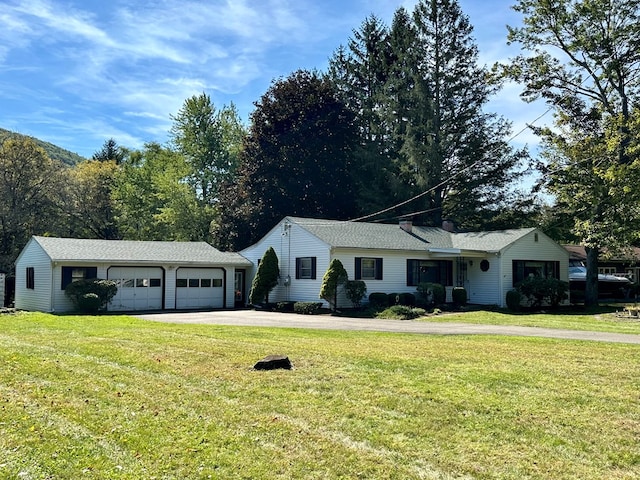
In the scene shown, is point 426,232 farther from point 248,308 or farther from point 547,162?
point 248,308

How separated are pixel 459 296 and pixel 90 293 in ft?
52.7

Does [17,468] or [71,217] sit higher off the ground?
[71,217]

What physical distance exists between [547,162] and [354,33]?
74.5 ft

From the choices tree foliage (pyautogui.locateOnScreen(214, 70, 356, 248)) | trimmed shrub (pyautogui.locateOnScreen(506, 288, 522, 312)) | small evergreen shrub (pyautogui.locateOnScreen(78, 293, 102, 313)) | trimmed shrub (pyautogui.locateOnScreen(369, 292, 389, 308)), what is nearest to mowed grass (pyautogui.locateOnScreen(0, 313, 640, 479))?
small evergreen shrub (pyautogui.locateOnScreen(78, 293, 102, 313))

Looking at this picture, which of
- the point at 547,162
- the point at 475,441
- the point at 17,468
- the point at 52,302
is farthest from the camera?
the point at 547,162

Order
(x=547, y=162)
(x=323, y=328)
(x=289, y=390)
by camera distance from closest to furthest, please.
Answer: (x=289, y=390) → (x=323, y=328) → (x=547, y=162)

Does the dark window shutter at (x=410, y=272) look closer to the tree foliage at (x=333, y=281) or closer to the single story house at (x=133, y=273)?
the tree foliage at (x=333, y=281)

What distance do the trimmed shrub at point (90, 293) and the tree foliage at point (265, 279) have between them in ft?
20.2

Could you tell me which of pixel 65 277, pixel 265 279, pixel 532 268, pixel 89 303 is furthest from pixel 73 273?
pixel 532 268

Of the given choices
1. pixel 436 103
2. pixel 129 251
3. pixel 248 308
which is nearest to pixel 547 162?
pixel 436 103

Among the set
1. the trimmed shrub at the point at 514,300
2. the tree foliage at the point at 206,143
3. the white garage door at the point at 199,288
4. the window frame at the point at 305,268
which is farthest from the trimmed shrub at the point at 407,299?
the tree foliage at the point at 206,143

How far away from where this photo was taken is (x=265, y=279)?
993 inches

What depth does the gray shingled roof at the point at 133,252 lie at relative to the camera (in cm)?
2317

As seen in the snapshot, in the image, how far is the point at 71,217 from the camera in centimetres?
4212
